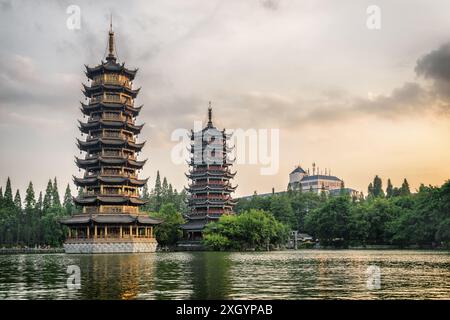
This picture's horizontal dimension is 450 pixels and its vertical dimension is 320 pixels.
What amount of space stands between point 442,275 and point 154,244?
44473 mm

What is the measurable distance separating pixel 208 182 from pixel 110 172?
19.0 meters

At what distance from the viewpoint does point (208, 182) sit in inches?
3115

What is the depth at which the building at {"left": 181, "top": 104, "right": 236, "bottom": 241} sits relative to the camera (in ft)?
254

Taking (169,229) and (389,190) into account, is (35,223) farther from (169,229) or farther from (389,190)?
(389,190)

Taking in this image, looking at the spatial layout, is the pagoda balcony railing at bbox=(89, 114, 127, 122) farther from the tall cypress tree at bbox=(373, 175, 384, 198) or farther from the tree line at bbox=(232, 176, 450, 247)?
the tall cypress tree at bbox=(373, 175, 384, 198)

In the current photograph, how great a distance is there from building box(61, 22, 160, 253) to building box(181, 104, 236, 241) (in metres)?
13.1

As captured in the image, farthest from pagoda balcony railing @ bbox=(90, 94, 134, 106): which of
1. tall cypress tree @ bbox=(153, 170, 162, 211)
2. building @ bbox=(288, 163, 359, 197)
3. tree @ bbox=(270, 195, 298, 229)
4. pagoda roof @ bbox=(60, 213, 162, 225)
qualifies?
building @ bbox=(288, 163, 359, 197)

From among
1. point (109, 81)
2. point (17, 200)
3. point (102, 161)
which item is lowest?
point (17, 200)

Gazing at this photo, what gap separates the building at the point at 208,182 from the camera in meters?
77.4

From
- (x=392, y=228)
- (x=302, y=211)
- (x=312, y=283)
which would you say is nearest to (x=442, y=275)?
(x=312, y=283)

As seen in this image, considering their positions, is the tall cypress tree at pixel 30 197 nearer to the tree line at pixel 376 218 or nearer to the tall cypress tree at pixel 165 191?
the tall cypress tree at pixel 165 191

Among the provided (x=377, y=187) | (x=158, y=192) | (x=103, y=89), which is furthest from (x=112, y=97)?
(x=377, y=187)

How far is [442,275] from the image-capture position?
24.1m

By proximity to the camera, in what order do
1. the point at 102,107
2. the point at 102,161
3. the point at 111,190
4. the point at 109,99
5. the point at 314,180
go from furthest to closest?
1. the point at 314,180
2. the point at 109,99
3. the point at 102,107
4. the point at 111,190
5. the point at 102,161
